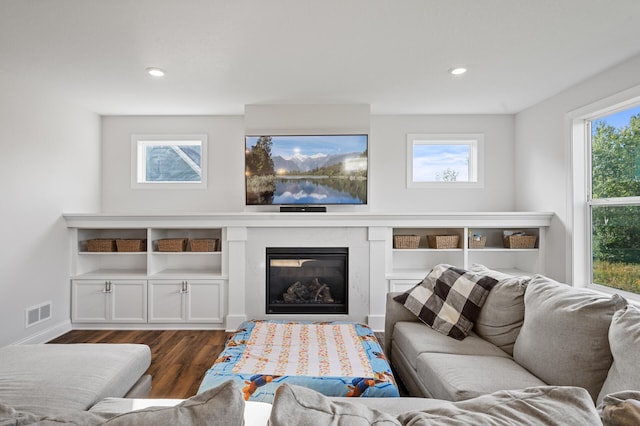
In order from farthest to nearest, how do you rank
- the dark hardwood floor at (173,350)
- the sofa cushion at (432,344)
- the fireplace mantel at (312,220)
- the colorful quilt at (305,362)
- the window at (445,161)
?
the window at (445,161) < the fireplace mantel at (312,220) < the dark hardwood floor at (173,350) < the sofa cushion at (432,344) < the colorful quilt at (305,362)

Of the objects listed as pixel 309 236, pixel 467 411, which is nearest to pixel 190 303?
pixel 309 236

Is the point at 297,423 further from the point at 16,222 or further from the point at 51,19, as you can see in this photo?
the point at 16,222

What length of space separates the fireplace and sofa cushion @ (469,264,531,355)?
5.37ft

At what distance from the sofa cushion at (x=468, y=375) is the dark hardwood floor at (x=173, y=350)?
5.21 feet

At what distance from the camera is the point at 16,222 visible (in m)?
2.92

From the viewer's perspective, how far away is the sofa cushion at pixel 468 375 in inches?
58.7

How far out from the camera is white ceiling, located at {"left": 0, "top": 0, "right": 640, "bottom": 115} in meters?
1.98

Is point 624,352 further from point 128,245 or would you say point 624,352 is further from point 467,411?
point 128,245

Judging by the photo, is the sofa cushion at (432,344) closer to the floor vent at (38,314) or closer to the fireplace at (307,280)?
the fireplace at (307,280)

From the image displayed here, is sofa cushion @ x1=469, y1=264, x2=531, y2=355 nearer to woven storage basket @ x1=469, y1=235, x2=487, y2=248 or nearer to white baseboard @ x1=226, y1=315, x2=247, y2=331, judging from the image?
woven storage basket @ x1=469, y1=235, x2=487, y2=248

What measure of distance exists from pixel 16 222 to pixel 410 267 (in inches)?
156

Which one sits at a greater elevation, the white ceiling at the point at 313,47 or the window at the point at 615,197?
the white ceiling at the point at 313,47

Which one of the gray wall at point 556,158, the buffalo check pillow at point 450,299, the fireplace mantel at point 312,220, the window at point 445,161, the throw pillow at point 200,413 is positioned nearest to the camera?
the throw pillow at point 200,413

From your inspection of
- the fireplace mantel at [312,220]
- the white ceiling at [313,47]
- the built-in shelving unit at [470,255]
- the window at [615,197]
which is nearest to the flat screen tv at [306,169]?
the fireplace mantel at [312,220]
